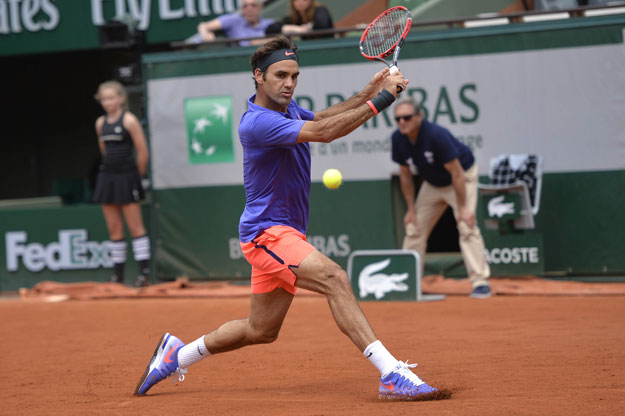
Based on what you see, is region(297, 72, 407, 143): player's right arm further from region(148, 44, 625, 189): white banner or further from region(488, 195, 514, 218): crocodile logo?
region(148, 44, 625, 189): white banner

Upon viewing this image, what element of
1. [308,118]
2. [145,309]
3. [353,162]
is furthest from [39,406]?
[353,162]

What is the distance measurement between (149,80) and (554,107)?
4.65m

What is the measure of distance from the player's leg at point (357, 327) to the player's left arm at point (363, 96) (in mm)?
935

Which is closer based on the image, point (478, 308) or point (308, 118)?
point (308, 118)

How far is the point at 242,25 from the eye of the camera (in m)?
10.9

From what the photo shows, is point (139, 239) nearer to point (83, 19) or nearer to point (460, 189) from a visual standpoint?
point (460, 189)

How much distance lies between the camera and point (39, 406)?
481 centimetres

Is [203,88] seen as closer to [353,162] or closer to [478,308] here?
[353,162]

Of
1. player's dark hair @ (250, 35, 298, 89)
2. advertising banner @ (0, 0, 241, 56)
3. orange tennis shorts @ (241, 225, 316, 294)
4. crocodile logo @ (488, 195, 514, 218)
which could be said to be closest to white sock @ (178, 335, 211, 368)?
orange tennis shorts @ (241, 225, 316, 294)

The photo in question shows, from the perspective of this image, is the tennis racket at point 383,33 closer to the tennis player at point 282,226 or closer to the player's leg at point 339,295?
the tennis player at point 282,226

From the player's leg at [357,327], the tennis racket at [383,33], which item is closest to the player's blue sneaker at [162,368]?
the player's leg at [357,327]

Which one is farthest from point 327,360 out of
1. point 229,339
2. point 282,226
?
point 282,226

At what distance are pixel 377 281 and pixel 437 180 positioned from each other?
1.16m

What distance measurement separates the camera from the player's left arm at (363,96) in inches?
189
